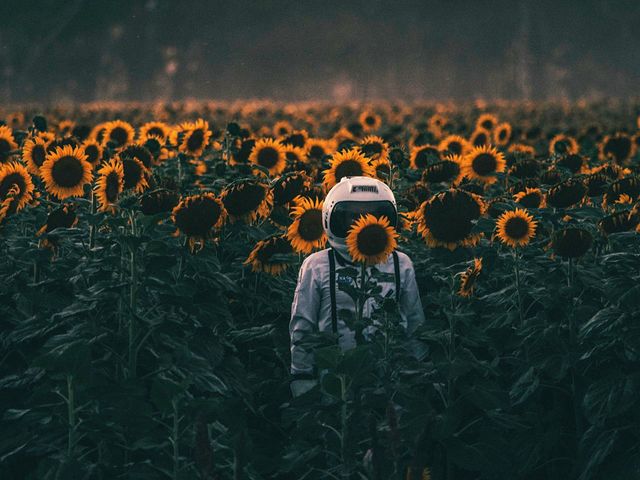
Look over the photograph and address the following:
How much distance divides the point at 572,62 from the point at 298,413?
12743 centimetres

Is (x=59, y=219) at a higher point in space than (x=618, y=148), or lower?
lower

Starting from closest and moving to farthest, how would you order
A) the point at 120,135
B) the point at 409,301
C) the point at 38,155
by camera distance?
the point at 409,301
the point at 38,155
the point at 120,135

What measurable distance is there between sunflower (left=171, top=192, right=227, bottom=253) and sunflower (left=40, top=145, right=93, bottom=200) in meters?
1.10

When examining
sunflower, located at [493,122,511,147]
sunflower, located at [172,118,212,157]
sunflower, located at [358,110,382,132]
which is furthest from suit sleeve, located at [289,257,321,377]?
sunflower, located at [358,110,382,132]

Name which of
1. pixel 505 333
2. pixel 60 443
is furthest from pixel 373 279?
pixel 60 443

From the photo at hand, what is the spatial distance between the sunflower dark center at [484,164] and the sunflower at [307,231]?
2482 millimetres

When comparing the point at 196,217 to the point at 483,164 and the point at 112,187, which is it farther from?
the point at 483,164

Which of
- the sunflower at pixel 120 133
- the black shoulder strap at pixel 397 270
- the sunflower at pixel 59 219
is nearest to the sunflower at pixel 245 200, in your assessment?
the sunflower at pixel 59 219

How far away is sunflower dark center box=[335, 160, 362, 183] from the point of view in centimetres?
579

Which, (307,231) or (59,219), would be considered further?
(59,219)

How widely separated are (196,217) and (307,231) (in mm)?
586

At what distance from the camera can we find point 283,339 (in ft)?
17.0

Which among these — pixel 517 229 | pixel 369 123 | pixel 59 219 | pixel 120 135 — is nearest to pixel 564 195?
pixel 517 229

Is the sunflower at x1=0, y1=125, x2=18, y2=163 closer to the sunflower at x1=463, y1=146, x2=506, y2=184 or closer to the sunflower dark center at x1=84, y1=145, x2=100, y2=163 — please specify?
the sunflower dark center at x1=84, y1=145, x2=100, y2=163
